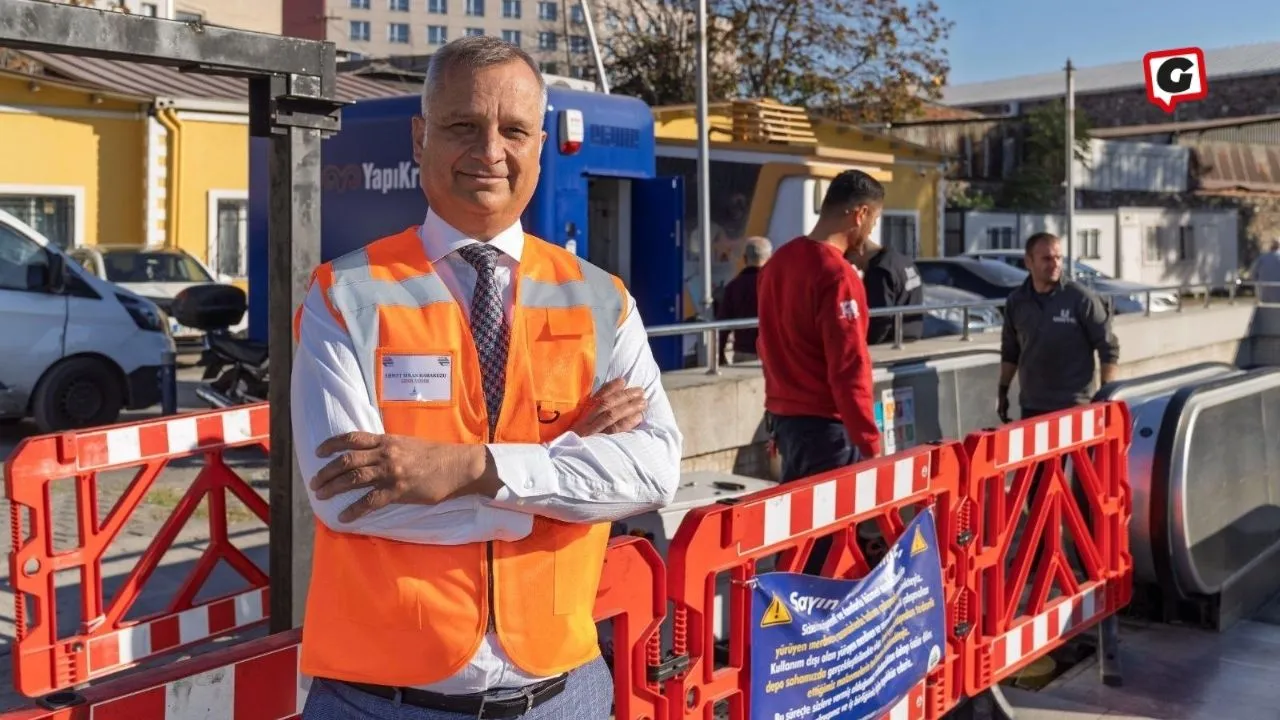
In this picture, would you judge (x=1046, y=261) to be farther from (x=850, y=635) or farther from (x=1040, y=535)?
(x=850, y=635)

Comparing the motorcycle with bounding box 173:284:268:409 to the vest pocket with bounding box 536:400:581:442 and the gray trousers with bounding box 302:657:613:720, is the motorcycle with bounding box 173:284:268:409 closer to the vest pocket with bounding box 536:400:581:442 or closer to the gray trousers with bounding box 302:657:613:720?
the gray trousers with bounding box 302:657:613:720

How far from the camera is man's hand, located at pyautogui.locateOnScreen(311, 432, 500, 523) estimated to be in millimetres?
2176

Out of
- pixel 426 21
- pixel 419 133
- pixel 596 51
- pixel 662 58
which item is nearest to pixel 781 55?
pixel 662 58

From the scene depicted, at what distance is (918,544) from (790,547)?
73cm

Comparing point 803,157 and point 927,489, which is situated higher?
point 803,157

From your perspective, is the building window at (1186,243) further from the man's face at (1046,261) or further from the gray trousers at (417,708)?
the gray trousers at (417,708)

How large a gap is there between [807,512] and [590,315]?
6.56ft

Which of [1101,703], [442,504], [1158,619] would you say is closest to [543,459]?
[442,504]

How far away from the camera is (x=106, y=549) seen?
5562mm

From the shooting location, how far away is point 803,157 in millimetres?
18234

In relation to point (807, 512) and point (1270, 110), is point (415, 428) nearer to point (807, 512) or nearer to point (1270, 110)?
point (807, 512)

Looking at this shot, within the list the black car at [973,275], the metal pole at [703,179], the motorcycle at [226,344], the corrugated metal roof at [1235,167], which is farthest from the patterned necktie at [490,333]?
the corrugated metal roof at [1235,167]

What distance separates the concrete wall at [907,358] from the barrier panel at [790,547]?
3298 mm

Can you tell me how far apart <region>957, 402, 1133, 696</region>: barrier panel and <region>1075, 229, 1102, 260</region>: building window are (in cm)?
3283
